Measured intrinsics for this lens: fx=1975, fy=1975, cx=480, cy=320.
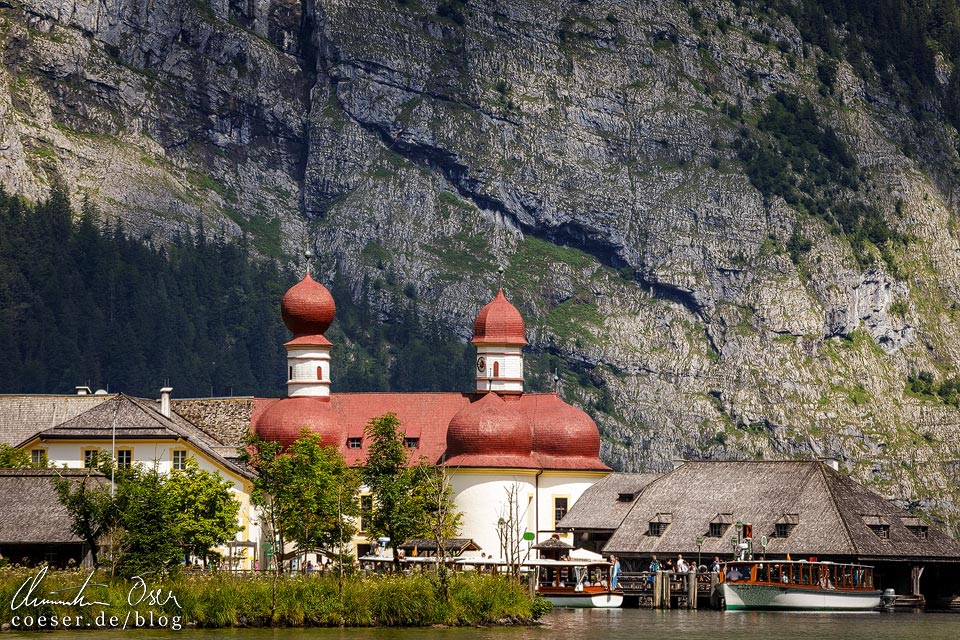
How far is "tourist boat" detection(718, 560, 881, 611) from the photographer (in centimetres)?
10719

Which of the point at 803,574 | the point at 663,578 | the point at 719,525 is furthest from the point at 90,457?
the point at 803,574

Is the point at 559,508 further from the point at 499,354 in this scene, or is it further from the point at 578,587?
the point at 578,587

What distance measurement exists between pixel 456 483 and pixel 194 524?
29.0 metres

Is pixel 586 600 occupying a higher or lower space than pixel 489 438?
lower

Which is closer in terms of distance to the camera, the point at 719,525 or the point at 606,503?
the point at 719,525

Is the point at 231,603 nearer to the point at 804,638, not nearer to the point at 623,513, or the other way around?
the point at 804,638

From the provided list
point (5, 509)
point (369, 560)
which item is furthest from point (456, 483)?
point (5, 509)

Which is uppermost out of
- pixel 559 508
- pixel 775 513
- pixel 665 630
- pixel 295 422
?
pixel 295 422

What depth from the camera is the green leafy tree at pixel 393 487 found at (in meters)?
119

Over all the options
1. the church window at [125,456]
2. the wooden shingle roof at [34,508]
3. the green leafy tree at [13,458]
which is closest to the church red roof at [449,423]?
the church window at [125,456]

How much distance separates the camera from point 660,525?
→ 11844 centimetres

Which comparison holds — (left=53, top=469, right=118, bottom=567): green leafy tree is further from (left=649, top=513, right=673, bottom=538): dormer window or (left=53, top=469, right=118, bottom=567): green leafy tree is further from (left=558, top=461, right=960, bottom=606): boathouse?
(left=649, top=513, right=673, bottom=538): dormer window

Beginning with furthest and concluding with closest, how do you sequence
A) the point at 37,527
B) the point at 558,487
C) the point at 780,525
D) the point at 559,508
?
1. the point at 558,487
2. the point at 559,508
3. the point at 780,525
4. the point at 37,527

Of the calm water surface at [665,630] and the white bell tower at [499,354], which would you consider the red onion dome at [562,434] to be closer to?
the white bell tower at [499,354]
